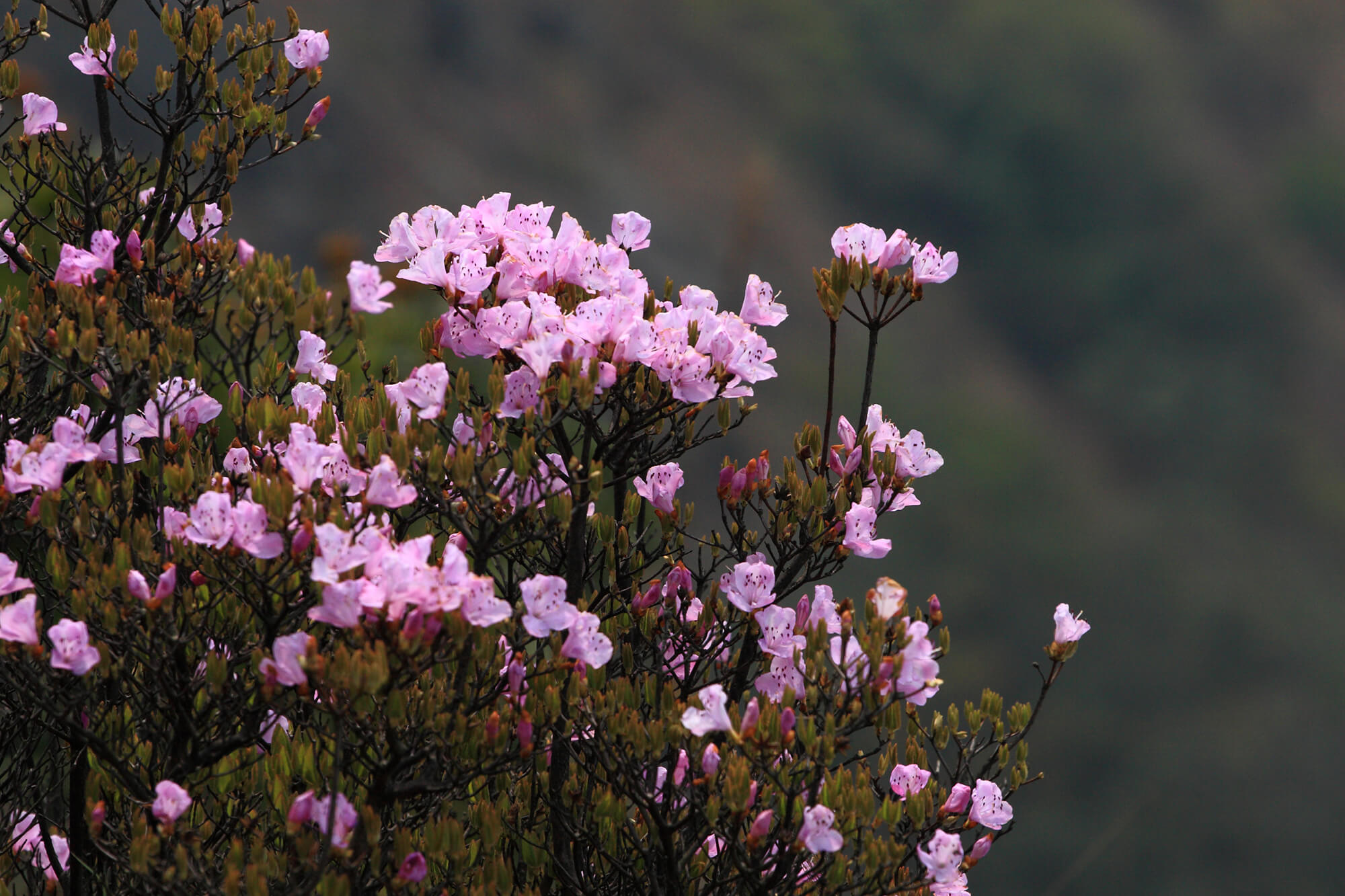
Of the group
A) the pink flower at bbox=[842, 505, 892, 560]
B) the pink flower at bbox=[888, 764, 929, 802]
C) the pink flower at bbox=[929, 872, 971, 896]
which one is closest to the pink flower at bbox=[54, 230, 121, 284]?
the pink flower at bbox=[842, 505, 892, 560]

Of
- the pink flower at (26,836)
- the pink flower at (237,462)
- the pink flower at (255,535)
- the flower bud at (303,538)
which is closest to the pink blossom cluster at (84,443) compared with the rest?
the pink flower at (237,462)

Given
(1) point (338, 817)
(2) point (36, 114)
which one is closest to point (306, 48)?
(2) point (36, 114)

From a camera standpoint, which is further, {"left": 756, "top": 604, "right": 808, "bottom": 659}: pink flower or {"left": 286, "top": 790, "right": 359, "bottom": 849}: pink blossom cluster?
{"left": 756, "top": 604, "right": 808, "bottom": 659}: pink flower

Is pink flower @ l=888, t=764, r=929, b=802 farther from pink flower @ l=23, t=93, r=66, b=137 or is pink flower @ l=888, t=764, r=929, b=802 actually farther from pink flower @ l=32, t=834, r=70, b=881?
pink flower @ l=23, t=93, r=66, b=137

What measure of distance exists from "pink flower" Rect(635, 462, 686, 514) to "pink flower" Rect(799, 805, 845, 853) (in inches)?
37.2

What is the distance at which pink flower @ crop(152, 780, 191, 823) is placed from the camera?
228 centimetres

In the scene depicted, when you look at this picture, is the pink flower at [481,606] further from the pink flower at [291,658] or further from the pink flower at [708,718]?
the pink flower at [708,718]

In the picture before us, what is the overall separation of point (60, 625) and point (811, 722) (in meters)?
1.52

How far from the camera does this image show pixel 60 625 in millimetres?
2332

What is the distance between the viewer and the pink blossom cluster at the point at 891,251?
9.84 feet

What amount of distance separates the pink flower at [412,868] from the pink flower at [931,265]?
6.03 ft

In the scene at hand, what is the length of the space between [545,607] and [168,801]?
32.1 inches

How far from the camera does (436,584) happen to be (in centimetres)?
218

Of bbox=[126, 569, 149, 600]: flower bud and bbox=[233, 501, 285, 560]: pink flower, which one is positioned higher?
bbox=[233, 501, 285, 560]: pink flower
